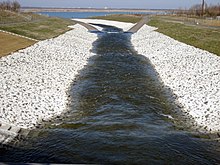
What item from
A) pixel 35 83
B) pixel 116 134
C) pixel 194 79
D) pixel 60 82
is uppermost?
pixel 35 83

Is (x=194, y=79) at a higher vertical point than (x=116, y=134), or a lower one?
higher

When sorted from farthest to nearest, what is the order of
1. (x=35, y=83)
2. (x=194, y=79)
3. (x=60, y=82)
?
(x=60, y=82), (x=194, y=79), (x=35, y=83)

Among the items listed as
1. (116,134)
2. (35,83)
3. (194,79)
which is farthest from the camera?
(194,79)

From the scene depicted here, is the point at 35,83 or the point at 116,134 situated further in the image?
the point at 35,83

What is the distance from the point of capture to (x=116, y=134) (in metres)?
13.0

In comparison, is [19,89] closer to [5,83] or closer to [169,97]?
[5,83]

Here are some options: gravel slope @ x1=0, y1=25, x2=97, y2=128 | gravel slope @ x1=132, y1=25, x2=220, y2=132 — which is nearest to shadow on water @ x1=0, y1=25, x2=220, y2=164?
gravel slope @ x1=0, y1=25, x2=97, y2=128

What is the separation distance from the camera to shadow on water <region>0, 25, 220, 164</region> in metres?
11.0

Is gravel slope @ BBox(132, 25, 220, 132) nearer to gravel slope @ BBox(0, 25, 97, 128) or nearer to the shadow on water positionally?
the shadow on water

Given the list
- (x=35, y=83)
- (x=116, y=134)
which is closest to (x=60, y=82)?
(x=35, y=83)

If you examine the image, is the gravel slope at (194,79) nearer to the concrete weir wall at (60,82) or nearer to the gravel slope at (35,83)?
the concrete weir wall at (60,82)

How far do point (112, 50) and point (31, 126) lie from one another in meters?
27.8

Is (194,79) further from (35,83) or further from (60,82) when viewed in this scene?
(35,83)

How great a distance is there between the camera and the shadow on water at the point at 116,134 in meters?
11.0
